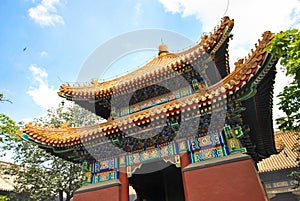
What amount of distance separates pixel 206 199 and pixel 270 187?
1471cm

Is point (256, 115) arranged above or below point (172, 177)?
above

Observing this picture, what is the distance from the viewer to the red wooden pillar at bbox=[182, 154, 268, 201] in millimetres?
5883

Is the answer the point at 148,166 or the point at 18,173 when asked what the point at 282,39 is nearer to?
the point at 148,166

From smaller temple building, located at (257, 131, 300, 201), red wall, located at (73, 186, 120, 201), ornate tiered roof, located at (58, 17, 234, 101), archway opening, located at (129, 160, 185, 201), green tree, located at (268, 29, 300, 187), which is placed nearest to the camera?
green tree, located at (268, 29, 300, 187)

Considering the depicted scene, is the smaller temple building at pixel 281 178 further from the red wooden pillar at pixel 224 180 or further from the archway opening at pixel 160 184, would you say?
Answer: the red wooden pillar at pixel 224 180

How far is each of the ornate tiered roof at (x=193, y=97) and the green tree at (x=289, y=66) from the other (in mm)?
471

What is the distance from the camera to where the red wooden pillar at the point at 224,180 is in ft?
19.3

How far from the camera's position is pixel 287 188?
17219 mm

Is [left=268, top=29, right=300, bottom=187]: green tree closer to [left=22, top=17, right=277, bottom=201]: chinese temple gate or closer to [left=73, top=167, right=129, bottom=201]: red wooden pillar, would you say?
Result: [left=22, top=17, right=277, bottom=201]: chinese temple gate

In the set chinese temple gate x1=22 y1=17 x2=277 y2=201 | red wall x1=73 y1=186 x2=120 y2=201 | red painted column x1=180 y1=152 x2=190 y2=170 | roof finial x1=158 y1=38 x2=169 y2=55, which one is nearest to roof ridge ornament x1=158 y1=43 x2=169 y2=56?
roof finial x1=158 y1=38 x2=169 y2=55

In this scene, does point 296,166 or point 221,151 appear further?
point 296,166

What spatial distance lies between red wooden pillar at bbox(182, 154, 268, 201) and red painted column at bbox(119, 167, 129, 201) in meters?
2.26

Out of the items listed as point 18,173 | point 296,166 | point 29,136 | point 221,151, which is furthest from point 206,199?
point 18,173

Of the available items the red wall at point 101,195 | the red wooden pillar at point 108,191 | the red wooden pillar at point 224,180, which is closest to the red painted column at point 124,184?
the red wooden pillar at point 108,191
